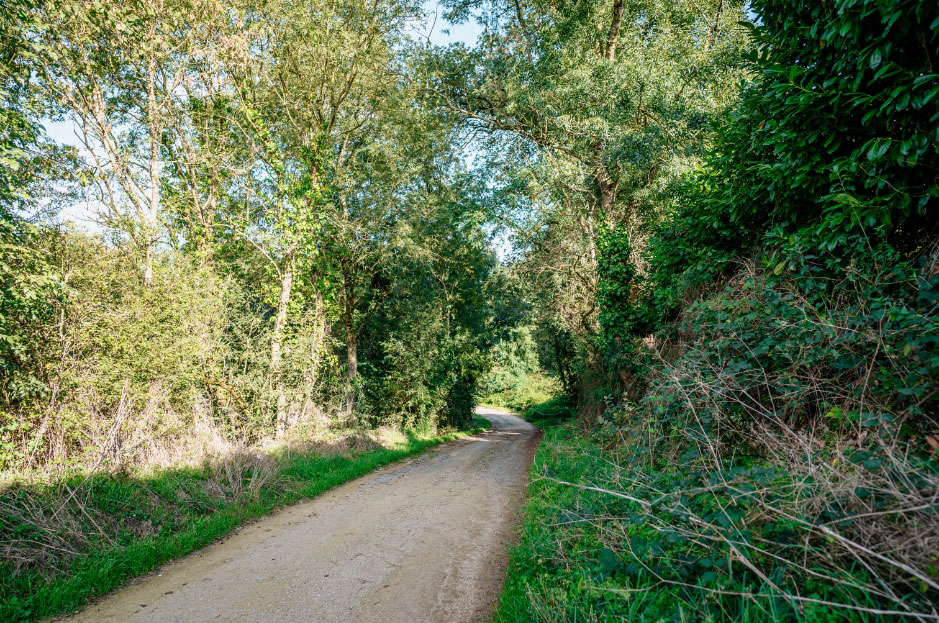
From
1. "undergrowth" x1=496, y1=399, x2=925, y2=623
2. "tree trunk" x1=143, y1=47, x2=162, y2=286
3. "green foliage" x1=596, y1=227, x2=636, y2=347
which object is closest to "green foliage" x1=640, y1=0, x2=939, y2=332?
"undergrowth" x1=496, y1=399, x2=925, y2=623

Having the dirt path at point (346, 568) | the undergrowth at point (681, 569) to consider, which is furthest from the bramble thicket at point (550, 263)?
the dirt path at point (346, 568)

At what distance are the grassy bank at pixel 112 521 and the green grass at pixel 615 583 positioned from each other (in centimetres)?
427

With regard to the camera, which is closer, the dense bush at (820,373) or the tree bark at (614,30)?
the dense bush at (820,373)

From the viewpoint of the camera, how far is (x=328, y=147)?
14.7 m

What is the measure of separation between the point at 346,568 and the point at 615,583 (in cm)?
317

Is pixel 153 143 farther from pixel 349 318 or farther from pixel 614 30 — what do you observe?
pixel 614 30

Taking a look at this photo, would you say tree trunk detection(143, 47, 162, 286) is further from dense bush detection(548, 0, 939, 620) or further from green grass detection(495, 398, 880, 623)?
dense bush detection(548, 0, 939, 620)

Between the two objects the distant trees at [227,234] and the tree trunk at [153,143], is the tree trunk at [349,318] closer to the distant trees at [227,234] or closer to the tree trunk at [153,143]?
the distant trees at [227,234]

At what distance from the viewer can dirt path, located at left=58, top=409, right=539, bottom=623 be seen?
3.88 m

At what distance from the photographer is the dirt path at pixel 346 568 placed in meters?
3.88

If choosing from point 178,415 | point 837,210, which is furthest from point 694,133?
point 178,415

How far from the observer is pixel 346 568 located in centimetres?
477

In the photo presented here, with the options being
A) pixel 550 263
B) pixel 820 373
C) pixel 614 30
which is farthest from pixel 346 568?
pixel 614 30

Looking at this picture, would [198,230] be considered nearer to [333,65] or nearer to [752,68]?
[333,65]
